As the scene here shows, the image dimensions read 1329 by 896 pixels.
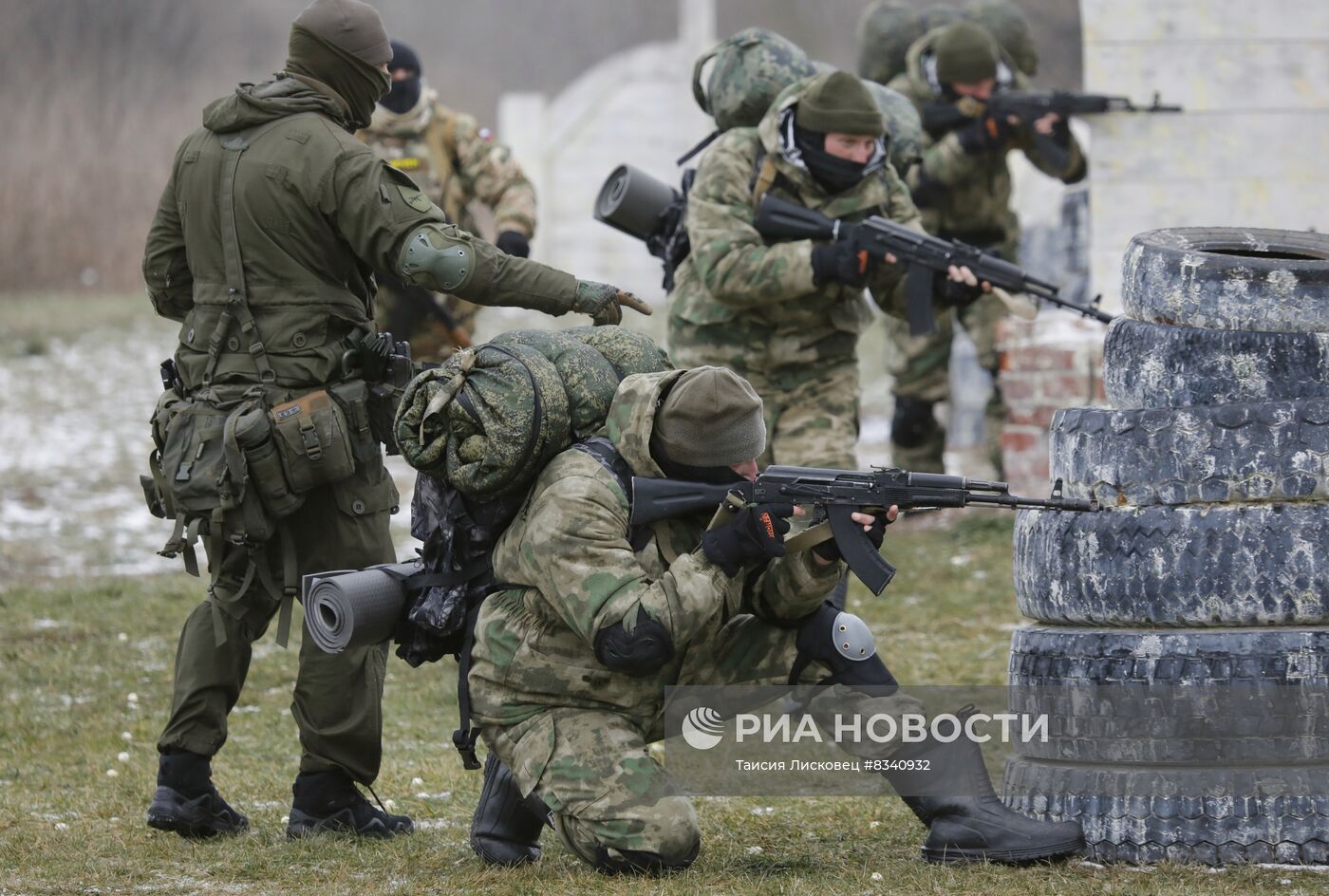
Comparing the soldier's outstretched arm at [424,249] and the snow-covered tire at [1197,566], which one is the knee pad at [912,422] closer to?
the soldier's outstretched arm at [424,249]

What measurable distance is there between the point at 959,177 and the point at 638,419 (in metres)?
5.77

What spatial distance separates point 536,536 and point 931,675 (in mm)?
2787

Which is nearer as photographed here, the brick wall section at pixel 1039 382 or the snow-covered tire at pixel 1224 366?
the snow-covered tire at pixel 1224 366

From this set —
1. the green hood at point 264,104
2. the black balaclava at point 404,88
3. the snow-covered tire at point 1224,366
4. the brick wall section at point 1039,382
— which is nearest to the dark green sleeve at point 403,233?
the green hood at point 264,104

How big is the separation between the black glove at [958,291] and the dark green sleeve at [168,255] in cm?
283

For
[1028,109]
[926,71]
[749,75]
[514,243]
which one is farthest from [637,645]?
[926,71]

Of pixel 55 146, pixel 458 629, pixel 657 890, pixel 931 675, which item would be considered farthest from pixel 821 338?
pixel 55 146

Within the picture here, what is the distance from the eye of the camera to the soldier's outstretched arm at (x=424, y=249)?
448 cm

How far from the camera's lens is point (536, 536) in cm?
399

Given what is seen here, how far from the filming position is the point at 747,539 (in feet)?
12.7

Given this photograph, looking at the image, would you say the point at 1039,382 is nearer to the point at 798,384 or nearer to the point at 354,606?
the point at 798,384

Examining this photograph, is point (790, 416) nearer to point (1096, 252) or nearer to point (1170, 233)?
point (1170, 233)

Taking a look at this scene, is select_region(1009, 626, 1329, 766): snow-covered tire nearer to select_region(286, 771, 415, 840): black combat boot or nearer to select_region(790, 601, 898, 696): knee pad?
select_region(790, 601, 898, 696): knee pad

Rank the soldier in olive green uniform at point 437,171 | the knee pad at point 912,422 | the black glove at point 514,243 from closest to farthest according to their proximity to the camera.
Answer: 1. the black glove at point 514,243
2. the soldier in olive green uniform at point 437,171
3. the knee pad at point 912,422
